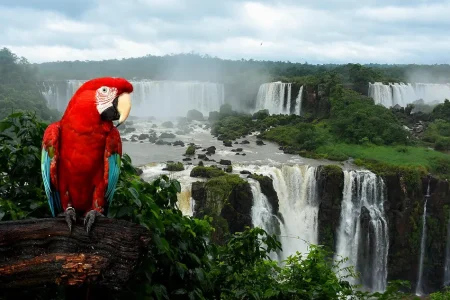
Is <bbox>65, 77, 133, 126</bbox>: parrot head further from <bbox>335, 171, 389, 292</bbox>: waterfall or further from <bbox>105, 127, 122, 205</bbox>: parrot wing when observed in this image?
<bbox>335, 171, 389, 292</bbox>: waterfall

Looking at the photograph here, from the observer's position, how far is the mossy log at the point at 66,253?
5.91 ft

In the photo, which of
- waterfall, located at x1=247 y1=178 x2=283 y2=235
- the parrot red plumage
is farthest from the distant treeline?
the parrot red plumage

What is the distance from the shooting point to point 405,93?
93.1 feet

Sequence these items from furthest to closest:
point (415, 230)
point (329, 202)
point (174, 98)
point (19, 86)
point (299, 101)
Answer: point (174, 98) → point (299, 101) → point (19, 86) → point (415, 230) → point (329, 202)

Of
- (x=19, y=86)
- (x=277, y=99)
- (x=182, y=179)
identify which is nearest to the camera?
(x=182, y=179)

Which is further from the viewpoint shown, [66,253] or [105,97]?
[105,97]

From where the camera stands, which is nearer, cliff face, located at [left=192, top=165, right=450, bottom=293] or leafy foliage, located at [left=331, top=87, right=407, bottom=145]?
cliff face, located at [left=192, top=165, right=450, bottom=293]

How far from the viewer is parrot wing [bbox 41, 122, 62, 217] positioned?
2.29 metres

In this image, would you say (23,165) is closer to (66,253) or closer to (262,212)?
(66,253)

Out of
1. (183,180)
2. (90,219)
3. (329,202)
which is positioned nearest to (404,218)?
(329,202)

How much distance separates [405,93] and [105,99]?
2923 centimetres

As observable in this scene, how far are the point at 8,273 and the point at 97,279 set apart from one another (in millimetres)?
360

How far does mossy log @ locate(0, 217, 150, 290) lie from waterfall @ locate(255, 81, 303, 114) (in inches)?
968

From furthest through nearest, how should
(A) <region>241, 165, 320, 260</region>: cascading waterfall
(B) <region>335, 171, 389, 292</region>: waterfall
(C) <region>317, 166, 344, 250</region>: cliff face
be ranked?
(B) <region>335, 171, 389, 292</region>: waterfall < (C) <region>317, 166, 344, 250</region>: cliff face < (A) <region>241, 165, 320, 260</region>: cascading waterfall
